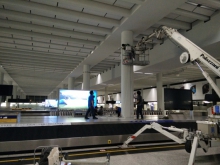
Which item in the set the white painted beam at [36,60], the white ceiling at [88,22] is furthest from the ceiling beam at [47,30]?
the white painted beam at [36,60]

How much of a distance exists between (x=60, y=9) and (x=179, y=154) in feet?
25.7

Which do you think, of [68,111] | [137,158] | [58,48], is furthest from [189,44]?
[58,48]

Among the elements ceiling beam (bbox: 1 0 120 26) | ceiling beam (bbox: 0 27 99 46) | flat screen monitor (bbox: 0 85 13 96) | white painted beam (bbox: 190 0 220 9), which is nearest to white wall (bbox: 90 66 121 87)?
ceiling beam (bbox: 0 27 99 46)

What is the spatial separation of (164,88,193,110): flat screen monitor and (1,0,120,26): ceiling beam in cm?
482

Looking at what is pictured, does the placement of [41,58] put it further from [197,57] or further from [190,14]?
[197,57]

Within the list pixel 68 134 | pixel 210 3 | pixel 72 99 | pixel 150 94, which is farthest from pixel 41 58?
pixel 150 94

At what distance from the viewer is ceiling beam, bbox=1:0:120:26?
7.90 metres

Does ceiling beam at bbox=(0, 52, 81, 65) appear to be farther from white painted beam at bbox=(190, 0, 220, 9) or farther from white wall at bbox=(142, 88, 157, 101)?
white wall at bbox=(142, 88, 157, 101)

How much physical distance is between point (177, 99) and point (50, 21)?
8254mm

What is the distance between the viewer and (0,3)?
7828 mm

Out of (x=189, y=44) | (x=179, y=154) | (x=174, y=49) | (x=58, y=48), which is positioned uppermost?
(x=58, y=48)

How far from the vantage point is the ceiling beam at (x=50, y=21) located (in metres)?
8.77

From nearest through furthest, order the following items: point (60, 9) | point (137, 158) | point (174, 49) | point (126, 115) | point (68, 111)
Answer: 1. point (137, 158)
2. point (60, 9)
3. point (126, 115)
4. point (174, 49)
5. point (68, 111)

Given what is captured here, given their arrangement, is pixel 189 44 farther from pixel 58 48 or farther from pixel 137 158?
pixel 58 48
